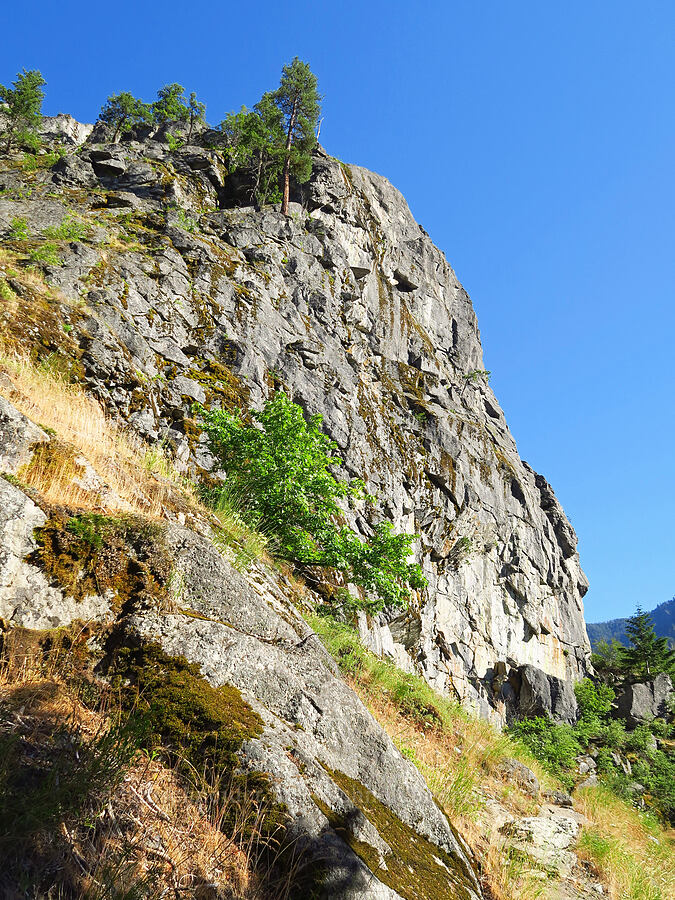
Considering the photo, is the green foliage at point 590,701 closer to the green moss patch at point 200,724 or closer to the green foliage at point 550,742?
the green foliage at point 550,742

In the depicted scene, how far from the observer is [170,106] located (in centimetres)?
4725

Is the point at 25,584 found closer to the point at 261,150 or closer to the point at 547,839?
the point at 547,839

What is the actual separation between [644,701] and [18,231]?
4531 centimetres

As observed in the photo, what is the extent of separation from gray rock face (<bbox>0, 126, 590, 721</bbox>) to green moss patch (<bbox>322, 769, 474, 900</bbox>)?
968 centimetres

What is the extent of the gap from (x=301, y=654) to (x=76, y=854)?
2824 mm

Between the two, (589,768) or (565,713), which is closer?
(589,768)

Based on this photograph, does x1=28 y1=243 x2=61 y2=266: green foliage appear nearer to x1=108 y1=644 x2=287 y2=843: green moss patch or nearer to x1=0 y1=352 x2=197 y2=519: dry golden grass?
x1=0 y1=352 x2=197 y2=519: dry golden grass

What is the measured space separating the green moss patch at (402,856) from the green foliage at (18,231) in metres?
19.3

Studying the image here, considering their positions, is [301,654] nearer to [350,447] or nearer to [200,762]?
[200,762]

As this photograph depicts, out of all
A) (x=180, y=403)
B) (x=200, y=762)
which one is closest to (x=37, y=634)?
(x=200, y=762)

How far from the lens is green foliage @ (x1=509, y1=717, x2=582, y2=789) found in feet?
59.3

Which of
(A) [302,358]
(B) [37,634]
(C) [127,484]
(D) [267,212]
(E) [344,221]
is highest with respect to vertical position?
(E) [344,221]

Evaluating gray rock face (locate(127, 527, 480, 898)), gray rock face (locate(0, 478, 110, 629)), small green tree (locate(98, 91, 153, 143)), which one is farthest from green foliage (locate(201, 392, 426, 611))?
small green tree (locate(98, 91, 153, 143))

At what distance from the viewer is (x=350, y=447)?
20.9 metres
